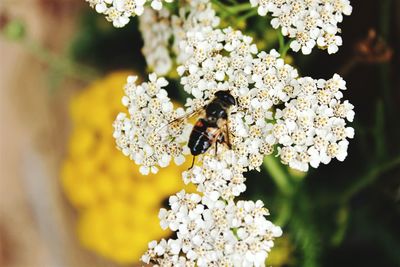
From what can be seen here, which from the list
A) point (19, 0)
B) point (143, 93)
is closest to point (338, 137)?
point (143, 93)

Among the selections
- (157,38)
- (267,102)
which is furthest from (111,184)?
(267,102)

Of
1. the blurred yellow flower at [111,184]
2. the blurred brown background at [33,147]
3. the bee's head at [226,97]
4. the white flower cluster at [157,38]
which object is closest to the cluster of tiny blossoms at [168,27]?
the white flower cluster at [157,38]

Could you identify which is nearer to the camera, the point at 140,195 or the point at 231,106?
the point at 231,106

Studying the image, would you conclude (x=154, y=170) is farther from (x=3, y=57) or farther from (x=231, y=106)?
(x=3, y=57)

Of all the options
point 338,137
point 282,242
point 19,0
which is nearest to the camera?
point 338,137

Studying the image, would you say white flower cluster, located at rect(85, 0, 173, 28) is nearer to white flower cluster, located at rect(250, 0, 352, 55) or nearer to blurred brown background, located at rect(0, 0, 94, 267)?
white flower cluster, located at rect(250, 0, 352, 55)

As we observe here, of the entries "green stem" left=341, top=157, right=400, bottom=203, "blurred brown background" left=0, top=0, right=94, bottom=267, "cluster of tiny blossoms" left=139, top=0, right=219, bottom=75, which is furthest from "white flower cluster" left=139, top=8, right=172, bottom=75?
"blurred brown background" left=0, top=0, right=94, bottom=267

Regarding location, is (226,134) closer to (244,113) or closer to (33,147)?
(244,113)
